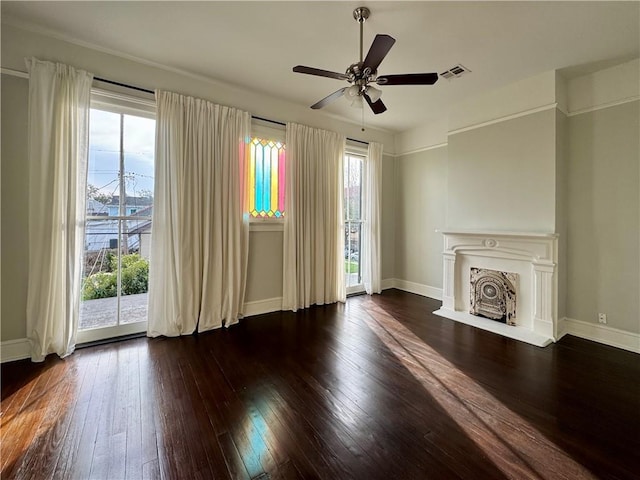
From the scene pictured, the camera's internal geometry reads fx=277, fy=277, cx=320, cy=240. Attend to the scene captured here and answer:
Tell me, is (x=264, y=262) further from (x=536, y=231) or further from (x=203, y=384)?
(x=536, y=231)

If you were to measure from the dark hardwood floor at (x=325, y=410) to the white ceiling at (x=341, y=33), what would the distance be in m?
3.12

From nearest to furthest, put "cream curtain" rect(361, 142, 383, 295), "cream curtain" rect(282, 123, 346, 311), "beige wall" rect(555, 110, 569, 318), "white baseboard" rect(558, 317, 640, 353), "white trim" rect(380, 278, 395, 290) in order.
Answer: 1. "white baseboard" rect(558, 317, 640, 353)
2. "beige wall" rect(555, 110, 569, 318)
3. "cream curtain" rect(282, 123, 346, 311)
4. "cream curtain" rect(361, 142, 383, 295)
5. "white trim" rect(380, 278, 395, 290)

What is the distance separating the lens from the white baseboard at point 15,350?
99.3 inches

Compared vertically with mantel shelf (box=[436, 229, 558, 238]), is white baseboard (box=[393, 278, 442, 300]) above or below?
below

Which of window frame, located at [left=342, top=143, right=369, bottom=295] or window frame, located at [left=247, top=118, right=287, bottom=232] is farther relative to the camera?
window frame, located at [left=342, top=143, right=369, bottom=295]

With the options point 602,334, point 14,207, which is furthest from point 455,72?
point 14,207

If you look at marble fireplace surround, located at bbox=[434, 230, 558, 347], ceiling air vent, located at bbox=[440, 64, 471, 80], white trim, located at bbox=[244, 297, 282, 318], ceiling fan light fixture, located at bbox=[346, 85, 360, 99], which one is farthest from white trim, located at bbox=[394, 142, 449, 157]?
white trim, located at bbox=[244, 297, 282, 318]

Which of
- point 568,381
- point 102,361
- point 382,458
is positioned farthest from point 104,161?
point 568,381

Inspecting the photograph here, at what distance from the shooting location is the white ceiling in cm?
234

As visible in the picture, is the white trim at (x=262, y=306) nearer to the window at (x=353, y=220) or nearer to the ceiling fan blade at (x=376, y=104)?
the window at (x=353, y=220)

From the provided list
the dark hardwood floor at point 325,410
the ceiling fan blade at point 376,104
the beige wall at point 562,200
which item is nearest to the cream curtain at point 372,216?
the dark hardwood floor at point 325,410

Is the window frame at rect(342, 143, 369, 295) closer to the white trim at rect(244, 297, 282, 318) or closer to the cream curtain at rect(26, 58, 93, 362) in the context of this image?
the white trim at rect(244, 297, 282, 318)

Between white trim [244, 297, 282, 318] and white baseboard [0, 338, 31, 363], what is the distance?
2149mm

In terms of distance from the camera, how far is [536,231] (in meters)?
3.36
